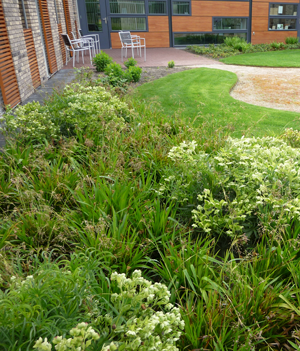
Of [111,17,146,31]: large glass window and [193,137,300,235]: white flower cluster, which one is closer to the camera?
[193,137,300,235]: white flower cluster

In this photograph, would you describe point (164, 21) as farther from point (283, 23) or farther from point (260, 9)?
point (283, 23)

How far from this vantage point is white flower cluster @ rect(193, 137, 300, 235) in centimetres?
219

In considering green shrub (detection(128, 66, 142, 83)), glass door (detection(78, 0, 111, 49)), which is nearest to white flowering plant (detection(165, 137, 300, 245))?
green shrub (detection(128, 66, 142, 83))

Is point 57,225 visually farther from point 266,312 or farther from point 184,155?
point 266,312

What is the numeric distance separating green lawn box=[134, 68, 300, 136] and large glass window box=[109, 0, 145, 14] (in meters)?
8.06

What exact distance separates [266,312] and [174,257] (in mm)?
573

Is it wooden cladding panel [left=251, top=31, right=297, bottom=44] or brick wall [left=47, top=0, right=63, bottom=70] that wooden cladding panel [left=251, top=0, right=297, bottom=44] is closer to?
wooden cladding panel [left=251, top=31, right=297, bottom=44]

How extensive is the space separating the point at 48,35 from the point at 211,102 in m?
5.39

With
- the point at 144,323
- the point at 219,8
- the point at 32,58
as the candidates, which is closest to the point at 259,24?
the point at 219,8

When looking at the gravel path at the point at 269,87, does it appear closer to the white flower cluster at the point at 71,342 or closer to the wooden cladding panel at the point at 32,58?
the wooden cladding panel at the point at 32,58

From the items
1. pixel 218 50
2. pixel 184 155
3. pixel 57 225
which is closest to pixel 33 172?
pixel 57 225

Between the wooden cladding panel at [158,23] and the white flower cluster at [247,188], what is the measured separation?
52.5 ft

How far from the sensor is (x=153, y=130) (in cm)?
390

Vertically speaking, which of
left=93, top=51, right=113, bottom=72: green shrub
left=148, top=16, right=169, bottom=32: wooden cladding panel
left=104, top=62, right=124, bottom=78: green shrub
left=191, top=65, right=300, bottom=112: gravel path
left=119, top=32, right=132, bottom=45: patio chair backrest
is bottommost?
left=191, top=65, right=300, bottom=112: gravel path
